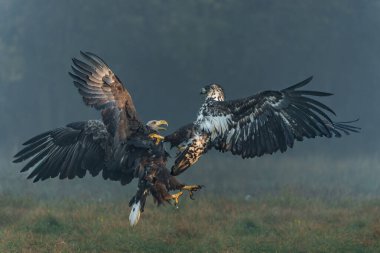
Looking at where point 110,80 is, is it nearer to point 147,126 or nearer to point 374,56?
point 147,126

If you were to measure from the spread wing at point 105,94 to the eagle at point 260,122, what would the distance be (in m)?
0.87

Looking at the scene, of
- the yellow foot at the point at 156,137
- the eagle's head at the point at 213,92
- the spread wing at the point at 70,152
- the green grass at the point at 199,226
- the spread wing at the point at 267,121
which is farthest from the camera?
the green grass at the point at 199,226

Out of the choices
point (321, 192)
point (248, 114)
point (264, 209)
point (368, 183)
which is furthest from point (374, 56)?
point (248, 114)

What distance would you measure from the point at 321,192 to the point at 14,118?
25.1 meters

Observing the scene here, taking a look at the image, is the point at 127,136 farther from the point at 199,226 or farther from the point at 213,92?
the point at 199,226

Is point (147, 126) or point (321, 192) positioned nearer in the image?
point (147, 126)

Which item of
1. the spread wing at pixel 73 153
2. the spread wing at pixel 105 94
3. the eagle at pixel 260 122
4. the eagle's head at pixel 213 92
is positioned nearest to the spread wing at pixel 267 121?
the eagle at pixel 260 122

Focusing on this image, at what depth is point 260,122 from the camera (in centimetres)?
1091

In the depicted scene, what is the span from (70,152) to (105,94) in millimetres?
2189

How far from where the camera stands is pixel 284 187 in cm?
2281

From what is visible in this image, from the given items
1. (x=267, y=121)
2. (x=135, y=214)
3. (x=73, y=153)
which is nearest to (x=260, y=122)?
(x=267, y=121)

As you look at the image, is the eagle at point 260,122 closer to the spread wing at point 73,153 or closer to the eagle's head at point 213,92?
the eagle's head at point 213,92

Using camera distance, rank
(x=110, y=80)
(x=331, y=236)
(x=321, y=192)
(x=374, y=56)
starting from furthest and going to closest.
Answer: (x=374, y=56)
(x=321, y=192)
(x=331, y=236)
(x=110, y=80)

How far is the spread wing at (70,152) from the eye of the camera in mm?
11945
